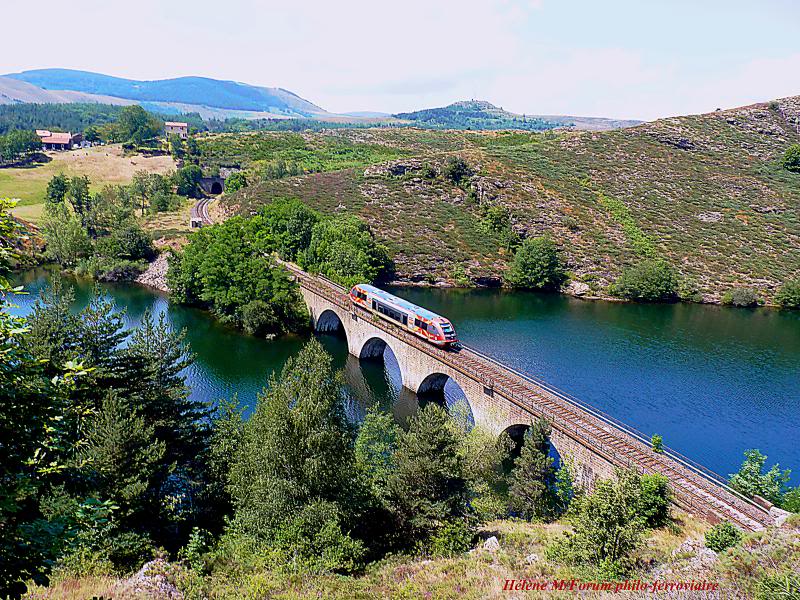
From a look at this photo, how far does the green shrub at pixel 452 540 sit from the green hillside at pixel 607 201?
237 feet

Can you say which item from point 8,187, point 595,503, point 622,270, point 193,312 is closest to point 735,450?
point 595,503

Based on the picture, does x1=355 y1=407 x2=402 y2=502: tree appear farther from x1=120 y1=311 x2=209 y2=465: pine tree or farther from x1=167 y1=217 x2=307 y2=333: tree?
x1=167 y1=217 x2=307 y2=333: tree

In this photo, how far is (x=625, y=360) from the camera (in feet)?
196

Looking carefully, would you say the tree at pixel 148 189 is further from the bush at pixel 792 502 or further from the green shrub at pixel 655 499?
the bush at pixel 792 502

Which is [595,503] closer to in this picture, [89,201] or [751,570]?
[751,570]

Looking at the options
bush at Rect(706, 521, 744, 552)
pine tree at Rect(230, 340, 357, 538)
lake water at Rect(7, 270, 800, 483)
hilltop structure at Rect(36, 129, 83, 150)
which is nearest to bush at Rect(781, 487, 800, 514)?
bush at Rect(706, 521, 744, 552)

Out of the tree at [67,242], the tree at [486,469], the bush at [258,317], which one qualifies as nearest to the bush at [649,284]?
the tree at [486,469]

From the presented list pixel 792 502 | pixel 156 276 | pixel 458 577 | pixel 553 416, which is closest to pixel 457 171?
pixel 156 276

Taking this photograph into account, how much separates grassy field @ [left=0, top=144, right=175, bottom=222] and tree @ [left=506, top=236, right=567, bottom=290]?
105887 millimetres

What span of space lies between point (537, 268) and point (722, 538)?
2905 inches

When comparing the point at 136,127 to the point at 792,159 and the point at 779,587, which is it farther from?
the point at 779,587

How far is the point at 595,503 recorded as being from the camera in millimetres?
20641

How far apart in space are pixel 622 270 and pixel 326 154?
105141 mm

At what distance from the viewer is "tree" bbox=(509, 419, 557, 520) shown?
3091 centimetres
